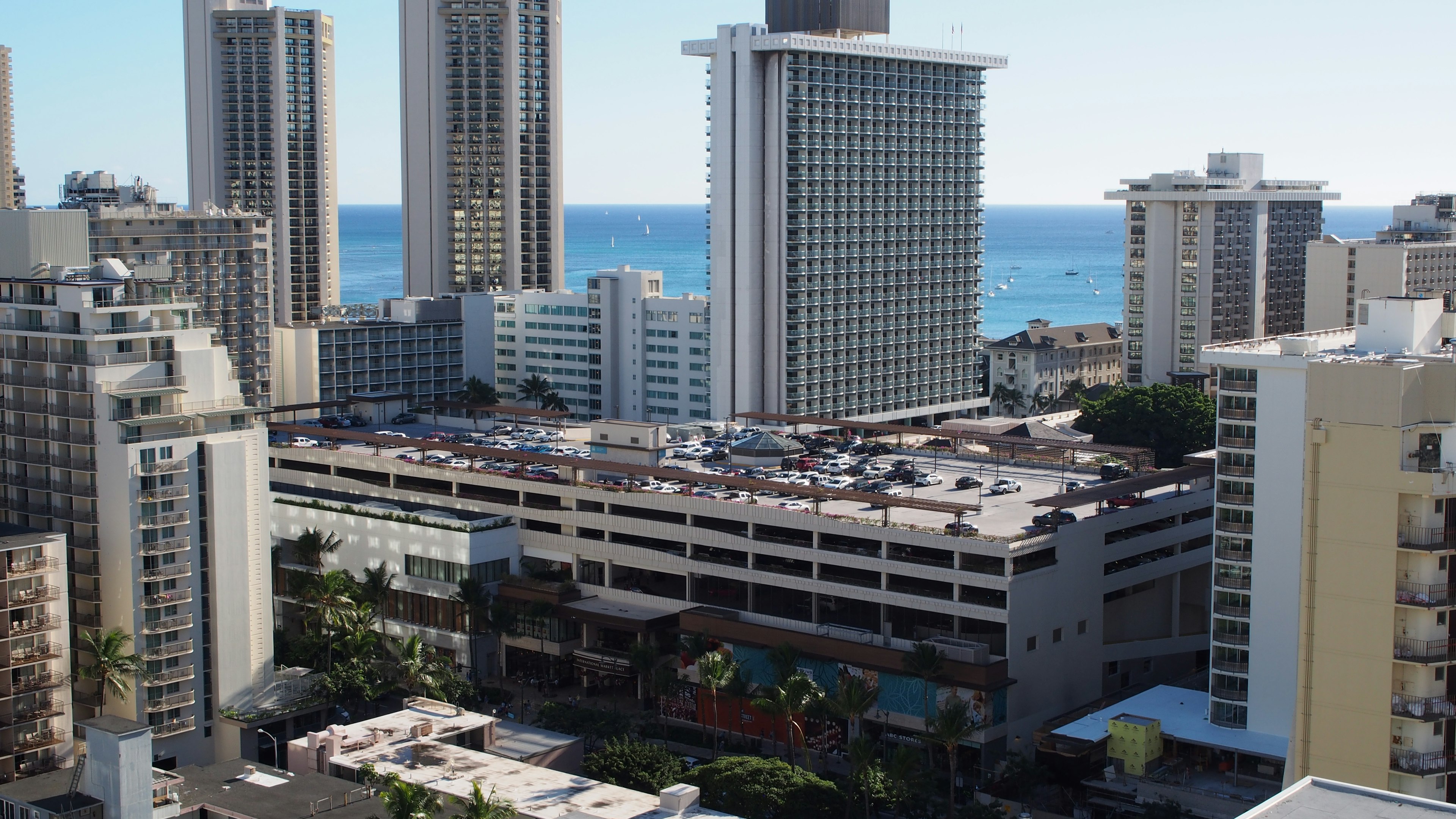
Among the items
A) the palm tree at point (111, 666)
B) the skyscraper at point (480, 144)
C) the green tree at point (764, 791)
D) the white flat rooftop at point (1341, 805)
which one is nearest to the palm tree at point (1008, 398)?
the skyscraper at point (480, 144)

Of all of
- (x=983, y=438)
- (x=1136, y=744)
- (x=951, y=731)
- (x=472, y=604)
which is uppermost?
(x=983, y=438)

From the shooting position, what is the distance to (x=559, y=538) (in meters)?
95.7

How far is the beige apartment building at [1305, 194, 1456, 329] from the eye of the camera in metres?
156

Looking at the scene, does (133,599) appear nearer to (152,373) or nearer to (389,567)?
(152,373)

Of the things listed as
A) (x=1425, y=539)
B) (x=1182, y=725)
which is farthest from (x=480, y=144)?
(x=1425, y=539)

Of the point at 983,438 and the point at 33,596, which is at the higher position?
the point at 983,438

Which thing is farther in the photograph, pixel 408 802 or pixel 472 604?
pixel 472 604

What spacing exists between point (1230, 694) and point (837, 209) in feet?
225

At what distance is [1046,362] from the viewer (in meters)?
182

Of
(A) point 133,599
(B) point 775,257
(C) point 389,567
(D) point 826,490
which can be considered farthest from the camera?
(B) point 775,257

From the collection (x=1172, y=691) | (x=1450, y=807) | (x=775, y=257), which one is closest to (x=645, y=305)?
(x=775, y=257)

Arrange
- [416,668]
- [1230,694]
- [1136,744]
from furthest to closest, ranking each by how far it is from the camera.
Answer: [416,668]
[1230,694]
[1136,744]

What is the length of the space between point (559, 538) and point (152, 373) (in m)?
30.3

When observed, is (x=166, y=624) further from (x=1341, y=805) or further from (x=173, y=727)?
(x=1341, y=805)
